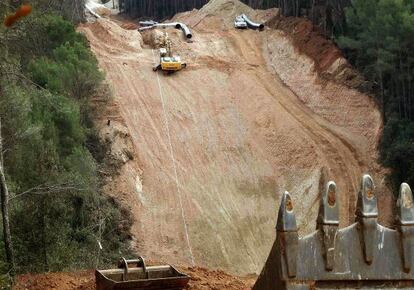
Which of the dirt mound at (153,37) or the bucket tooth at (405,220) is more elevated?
the dirt mound at (153,37)

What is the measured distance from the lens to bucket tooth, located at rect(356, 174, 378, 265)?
843cm

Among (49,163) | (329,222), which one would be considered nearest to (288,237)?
(329,222)

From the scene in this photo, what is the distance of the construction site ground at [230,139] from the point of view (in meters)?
33.2

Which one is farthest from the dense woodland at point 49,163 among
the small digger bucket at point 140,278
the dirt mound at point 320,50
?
the dirt mound at point 320,50

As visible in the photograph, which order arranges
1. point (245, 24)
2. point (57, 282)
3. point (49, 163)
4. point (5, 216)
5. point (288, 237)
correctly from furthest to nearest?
point (245, 24) < point (49, 163) < point (5, 216) < point (57, 282) < point (288, 237)

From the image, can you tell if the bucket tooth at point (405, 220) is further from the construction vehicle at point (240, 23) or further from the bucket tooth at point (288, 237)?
the construction vehicle at point (240, 23)

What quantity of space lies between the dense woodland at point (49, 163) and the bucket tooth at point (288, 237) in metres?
9.85

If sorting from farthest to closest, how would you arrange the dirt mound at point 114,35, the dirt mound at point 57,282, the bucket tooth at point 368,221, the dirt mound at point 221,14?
the dirt mound at point 221,14 → the dirt mound at point 114,35 → the dirt mound at point 57,282 → the bucket tooth at point 368,221

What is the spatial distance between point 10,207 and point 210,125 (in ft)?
62.1

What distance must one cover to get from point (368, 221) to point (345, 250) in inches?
14.9

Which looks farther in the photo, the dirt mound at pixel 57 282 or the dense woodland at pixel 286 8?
the dense woodland at pixel 286 8

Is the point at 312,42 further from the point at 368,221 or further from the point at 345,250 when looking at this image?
the point at 345,250

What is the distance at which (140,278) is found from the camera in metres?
14.8

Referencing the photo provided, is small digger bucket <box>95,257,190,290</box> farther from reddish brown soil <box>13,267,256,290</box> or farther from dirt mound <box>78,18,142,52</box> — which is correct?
dirt mound <box>78,18,142,52</box>
